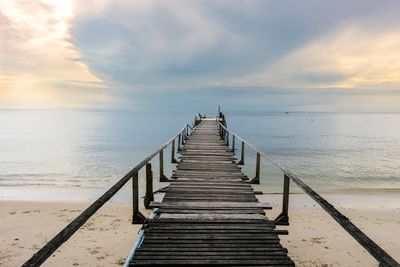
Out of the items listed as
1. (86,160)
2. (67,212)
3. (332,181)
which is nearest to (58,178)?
(86,160)

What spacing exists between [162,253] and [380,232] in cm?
1289

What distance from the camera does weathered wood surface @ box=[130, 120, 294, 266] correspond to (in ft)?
14.3

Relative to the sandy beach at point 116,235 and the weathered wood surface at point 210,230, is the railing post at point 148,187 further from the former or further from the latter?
the sandy beach at point 116,235

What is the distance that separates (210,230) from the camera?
211 inches

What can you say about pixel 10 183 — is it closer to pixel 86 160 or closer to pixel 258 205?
pixel 86 160

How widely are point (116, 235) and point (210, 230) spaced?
856cm

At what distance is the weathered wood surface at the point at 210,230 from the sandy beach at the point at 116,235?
14.3 feet

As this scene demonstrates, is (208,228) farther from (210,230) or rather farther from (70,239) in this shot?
(70,239)

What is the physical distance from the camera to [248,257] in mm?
4402

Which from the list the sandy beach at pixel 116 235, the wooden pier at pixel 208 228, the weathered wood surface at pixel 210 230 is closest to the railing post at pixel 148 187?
the wooden pier at pixel 208 228

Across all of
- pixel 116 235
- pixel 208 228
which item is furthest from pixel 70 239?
pixel 208 228

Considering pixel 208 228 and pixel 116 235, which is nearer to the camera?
pixel 208 228

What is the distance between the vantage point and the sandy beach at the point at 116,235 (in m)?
10.7

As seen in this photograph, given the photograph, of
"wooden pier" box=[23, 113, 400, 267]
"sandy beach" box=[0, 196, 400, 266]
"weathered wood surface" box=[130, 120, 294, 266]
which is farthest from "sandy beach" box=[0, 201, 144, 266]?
"wooden pier" box=[23, 113, 400, 267]
